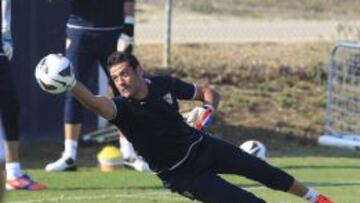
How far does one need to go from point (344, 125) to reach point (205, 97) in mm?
6055

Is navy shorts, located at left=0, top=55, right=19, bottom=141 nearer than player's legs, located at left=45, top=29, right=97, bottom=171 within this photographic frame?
Yes

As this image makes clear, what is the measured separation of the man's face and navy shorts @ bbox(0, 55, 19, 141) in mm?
1877

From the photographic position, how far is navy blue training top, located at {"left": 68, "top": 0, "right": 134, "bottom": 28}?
9.86m

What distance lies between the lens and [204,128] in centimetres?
771

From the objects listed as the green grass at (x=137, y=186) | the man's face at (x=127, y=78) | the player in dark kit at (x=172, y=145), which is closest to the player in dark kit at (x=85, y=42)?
the green grass at (x=137, y=186)

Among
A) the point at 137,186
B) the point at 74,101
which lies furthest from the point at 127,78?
the point at 74,101

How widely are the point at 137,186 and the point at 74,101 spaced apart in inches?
42.6

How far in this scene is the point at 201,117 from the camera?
768cm

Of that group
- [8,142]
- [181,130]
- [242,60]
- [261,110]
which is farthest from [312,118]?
[181,130]

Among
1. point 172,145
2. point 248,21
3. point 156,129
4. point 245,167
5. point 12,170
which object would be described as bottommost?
point 248,21

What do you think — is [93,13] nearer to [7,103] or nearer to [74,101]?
[74,101]

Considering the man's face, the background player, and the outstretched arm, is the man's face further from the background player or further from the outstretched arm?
the background player

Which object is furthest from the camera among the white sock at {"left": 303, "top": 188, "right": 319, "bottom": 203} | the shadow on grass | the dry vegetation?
the dry vegetation

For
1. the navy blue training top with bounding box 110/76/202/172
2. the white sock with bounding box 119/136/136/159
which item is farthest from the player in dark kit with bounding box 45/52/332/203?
the white sock with bounding box 119/136/136/159
